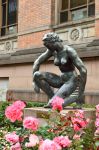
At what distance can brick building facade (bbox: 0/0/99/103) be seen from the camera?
14062 mm

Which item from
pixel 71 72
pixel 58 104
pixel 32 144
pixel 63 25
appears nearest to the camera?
pixel 32 144

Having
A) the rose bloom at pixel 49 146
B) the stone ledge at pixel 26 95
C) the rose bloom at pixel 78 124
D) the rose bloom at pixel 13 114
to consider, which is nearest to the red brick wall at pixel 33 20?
the stone ledge at pixel 26 95

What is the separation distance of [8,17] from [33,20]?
3448mm

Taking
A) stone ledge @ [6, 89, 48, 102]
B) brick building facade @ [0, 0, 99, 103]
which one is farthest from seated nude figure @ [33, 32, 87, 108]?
stone ledge @ [6, 89, 48, 102]

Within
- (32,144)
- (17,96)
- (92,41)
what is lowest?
(17,96)

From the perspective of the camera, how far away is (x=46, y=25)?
1697 centimetres

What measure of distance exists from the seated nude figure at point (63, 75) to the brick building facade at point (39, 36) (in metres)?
5.13

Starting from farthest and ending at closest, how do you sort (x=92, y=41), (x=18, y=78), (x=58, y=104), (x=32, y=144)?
(x=18, y=78) < (x=92, y=41) < (x=58, y=104) < (x=32, y=144)

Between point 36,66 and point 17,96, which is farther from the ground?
point 36,66

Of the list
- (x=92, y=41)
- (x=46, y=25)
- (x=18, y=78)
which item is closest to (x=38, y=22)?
(x=46, y=25)

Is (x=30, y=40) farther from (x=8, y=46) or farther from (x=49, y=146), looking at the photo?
(x=49, y=146)

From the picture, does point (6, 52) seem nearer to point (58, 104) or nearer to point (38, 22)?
point (38, 22)

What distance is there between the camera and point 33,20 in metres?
17.8

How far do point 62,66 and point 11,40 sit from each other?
1200cm
